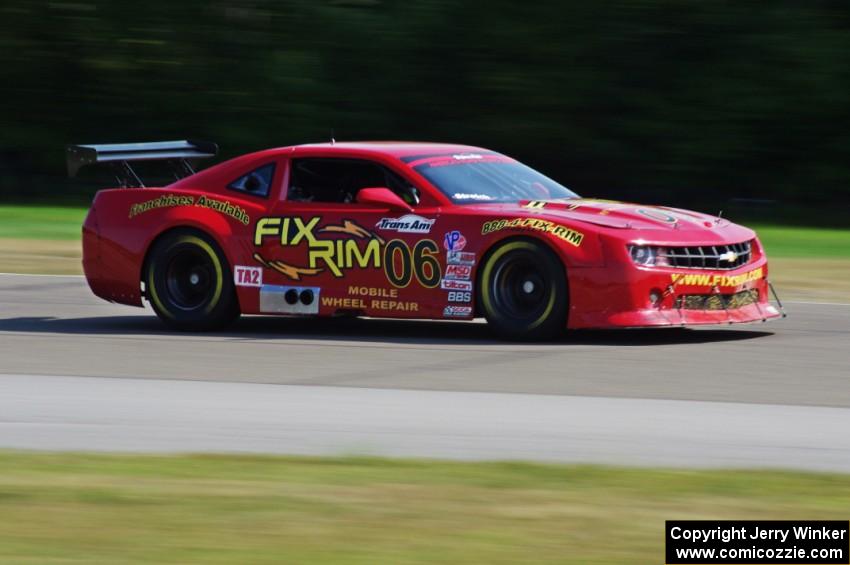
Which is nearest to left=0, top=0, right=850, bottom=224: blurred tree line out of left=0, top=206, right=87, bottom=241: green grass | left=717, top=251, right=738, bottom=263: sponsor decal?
left=0, top=206, right=87, bottom=241: green grass

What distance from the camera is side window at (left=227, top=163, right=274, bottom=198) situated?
1096cm

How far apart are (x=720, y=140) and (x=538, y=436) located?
58.6ft

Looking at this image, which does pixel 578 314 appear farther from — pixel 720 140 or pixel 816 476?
pixel 720 140

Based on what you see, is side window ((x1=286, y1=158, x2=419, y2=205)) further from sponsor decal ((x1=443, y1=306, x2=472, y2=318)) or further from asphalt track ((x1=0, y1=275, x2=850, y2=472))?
sponsor decal ((x1=443, y1=306, x2=472, y2=318))

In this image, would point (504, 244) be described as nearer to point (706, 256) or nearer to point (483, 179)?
point (483, 179)

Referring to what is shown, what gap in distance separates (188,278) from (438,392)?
356 cm

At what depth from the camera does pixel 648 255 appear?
32.0 ft

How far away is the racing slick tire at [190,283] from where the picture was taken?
1096 centimetres

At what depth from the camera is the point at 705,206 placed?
25.2m

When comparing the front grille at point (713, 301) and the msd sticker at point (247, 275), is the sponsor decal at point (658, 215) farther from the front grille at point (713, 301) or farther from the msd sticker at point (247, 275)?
the msd sticker at point (247, 275)

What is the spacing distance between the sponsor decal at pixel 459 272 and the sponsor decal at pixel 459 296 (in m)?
0.09

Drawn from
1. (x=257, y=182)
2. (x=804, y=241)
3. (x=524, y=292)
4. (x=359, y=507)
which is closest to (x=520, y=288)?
(x=524, y=292)

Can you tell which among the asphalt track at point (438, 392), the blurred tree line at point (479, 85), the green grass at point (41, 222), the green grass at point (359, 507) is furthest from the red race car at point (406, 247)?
the blurred tree line at point (479, 85)

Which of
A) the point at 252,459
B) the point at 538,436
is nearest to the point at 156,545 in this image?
the point at 252,459
